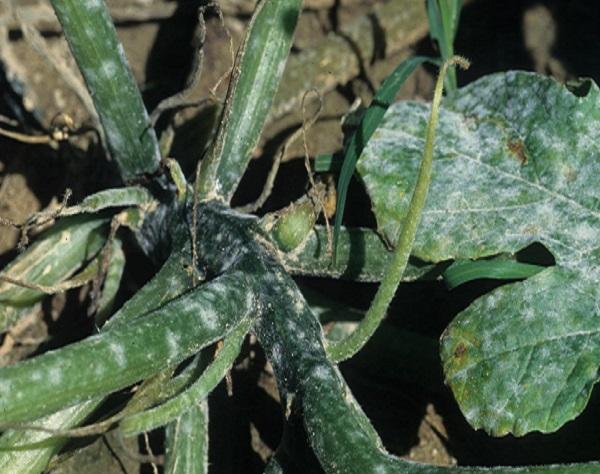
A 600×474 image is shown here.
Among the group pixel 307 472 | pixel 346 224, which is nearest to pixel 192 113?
pixel 346 224

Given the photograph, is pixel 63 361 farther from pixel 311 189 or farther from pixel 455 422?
pixel 455 422

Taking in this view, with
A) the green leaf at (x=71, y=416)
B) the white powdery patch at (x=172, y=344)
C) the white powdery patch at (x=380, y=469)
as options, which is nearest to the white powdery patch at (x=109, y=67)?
the green leaf at (x=71, y=416)

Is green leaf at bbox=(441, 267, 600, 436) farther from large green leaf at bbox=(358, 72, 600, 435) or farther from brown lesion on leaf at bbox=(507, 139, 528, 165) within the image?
brown lesion on leaf at bbox=(507, 139, 528, 165)

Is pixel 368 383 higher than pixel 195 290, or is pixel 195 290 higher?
pixel 195 290

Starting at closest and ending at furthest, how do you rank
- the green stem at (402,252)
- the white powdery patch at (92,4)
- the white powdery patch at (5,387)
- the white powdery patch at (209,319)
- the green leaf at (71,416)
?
the white powdery patch at (5,387) < the green stem at (402,252) < the white powdery patch at (209,319) < the green leaf at (71,416) < the white powdery patch at (92,4)

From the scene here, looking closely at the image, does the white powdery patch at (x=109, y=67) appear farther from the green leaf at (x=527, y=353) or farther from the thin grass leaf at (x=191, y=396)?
the green leaf at (x=527, y=353)

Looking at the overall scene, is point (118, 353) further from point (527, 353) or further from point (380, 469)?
point (527, 353)

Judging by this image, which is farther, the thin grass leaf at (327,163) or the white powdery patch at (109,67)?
the thin grass leaf at (327,163)
